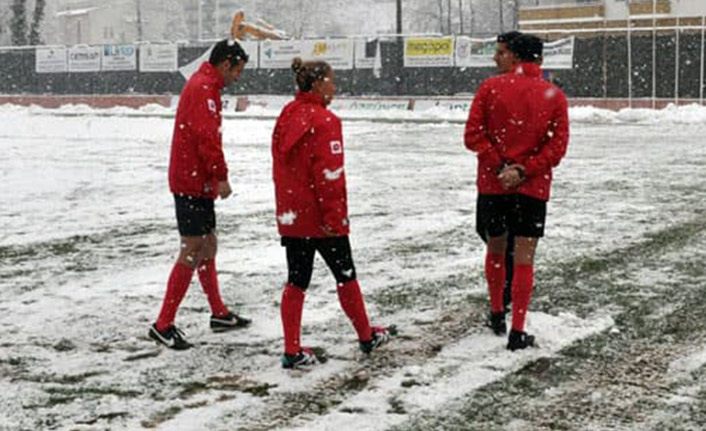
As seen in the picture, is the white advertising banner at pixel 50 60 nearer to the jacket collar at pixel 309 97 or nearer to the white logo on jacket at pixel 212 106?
the white logo on jacket at pixel 212 106

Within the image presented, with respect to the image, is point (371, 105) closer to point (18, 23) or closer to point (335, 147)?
point (335, 147)

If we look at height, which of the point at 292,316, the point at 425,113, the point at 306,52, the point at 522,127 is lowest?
the point at 292,316

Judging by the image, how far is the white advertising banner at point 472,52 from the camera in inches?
1234

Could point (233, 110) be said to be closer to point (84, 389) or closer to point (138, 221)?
point (138, 221)

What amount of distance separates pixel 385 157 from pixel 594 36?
14498 millimetres

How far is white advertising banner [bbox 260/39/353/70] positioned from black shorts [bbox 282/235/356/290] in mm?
27271

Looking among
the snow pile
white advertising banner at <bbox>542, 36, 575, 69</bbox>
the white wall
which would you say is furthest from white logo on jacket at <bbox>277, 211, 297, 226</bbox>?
the white wall

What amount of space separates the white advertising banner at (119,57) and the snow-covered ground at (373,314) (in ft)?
74.3

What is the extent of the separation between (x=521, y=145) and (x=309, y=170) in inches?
53.0

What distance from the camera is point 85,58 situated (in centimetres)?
3791

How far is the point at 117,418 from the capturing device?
487 centimetres

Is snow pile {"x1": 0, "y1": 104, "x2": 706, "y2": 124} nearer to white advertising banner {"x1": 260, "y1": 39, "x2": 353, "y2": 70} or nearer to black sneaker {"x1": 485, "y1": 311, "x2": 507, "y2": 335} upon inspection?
white advertising banner {"x1": 260, "y1": 39, "x2": 353, "y2": 70}

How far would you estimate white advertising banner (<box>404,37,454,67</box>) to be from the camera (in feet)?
105

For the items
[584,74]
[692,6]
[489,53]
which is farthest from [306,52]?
[692,6]
